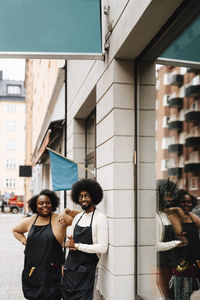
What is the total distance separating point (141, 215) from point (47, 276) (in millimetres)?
1268

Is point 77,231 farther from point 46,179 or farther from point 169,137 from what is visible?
point 46,179

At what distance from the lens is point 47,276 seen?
5176 mm

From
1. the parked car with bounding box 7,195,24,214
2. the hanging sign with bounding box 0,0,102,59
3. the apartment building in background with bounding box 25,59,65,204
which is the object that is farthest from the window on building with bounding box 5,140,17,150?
the hanging sign with bounding box 0,0,102,59

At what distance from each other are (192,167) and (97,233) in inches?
69.9

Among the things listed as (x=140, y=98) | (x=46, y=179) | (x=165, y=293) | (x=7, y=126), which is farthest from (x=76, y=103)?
(x=7, y=126)

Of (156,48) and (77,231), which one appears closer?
(156,48)

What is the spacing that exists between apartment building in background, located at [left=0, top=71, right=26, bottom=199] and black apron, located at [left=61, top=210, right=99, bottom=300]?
229 feet

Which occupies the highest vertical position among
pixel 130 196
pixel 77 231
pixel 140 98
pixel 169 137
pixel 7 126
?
pixel 7 126

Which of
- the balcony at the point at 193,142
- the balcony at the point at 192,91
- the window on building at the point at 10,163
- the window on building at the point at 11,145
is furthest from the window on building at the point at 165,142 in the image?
the window on building at the point at 11,145

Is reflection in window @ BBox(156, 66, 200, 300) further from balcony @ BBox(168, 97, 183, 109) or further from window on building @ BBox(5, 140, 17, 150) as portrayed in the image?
window on building @ BBox(5, 140, 17, 150)

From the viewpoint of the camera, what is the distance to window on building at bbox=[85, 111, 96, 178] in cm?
855

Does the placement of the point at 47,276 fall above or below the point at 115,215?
below

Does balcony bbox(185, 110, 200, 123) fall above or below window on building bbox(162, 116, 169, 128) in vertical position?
below

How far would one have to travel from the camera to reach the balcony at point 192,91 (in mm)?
3806
